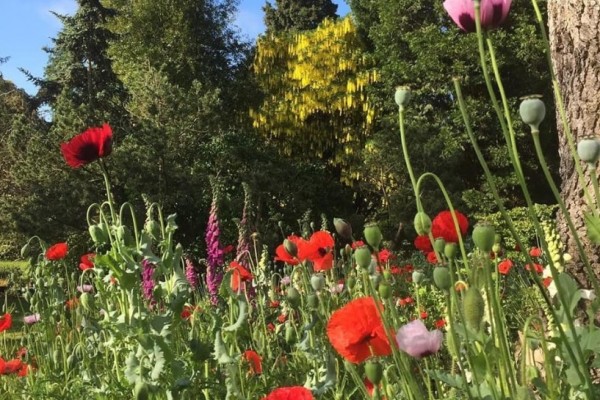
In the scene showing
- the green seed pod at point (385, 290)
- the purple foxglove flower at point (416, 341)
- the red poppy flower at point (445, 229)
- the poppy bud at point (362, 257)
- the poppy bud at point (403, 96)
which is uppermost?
the poppy bud at point (403, 96)

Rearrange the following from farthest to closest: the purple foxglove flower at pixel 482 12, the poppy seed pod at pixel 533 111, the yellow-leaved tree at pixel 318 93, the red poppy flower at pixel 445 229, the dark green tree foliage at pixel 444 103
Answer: the yellow-leaved tree at pixel 318 93
the dark green tree foliage at pixel 444 103
the red poppy flower at pixel 445 229
the purple foxglove flower at pixel 482 12
the poppy seed pod at pixel 533 111

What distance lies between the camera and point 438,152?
11.7 m

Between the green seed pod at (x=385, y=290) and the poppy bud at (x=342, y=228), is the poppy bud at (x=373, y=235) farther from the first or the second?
the poppy bud at (x=342, y=228)

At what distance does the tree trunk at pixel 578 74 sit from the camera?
8.04 ft

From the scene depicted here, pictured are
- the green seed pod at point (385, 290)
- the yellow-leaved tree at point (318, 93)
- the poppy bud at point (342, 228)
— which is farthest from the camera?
the yellow-leaved tree at point (318, 93)

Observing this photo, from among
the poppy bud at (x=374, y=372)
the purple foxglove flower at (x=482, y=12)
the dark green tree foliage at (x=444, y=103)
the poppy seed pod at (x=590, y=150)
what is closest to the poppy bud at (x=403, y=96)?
the purple foxglove flower at (x=482, y=12)

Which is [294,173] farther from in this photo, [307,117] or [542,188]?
[542,188]

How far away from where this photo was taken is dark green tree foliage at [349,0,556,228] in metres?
11.8

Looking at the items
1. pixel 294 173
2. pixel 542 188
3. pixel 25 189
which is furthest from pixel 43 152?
pixel 542 188

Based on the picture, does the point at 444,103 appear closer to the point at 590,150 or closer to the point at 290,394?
the point at 290,394

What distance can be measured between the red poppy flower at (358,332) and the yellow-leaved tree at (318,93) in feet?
41.9

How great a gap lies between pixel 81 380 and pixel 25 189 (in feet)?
31.1

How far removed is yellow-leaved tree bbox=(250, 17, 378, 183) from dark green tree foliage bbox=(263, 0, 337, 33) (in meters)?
3.91

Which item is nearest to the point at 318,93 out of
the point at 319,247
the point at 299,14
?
the point at 299,14
